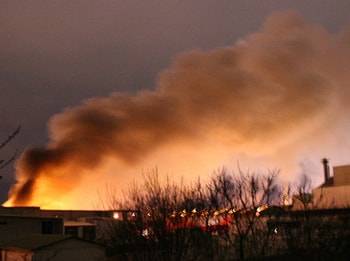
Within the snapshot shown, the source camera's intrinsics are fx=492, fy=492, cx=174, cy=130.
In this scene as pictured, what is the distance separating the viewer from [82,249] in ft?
77.9

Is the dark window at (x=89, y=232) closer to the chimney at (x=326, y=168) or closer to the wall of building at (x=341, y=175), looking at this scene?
the wall of building at (x=341, y=175)

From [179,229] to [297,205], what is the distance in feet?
63.1

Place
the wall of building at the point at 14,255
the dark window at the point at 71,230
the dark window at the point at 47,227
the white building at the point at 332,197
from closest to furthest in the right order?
1. the wall of building at the point at 14,255
2. the white building at the point at 332,197
3. the dark window at the point at 47,227
4. the dark window at the point at 71,230

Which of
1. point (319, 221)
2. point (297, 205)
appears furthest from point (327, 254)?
point (297, 205)

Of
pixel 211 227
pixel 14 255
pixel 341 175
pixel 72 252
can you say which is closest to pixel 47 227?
pixel 14 255

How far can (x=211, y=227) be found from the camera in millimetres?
20781

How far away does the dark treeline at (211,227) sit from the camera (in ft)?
42.7

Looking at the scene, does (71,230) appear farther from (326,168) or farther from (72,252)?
(326,168)

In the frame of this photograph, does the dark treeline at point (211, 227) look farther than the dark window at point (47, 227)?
No

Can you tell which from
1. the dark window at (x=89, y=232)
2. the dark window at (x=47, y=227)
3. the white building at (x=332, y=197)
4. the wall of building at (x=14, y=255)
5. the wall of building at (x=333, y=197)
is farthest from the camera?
the dark window at (x=89, y=232)

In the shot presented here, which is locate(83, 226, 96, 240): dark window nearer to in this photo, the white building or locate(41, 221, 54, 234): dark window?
locate(41, 221, 54, 234): dark window

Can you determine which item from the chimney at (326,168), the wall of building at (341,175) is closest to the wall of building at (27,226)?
the wall of building at (341,175)

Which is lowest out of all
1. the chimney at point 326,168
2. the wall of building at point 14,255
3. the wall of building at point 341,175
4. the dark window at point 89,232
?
the wall of building at point 14,255

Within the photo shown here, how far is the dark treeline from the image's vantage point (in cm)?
1302
